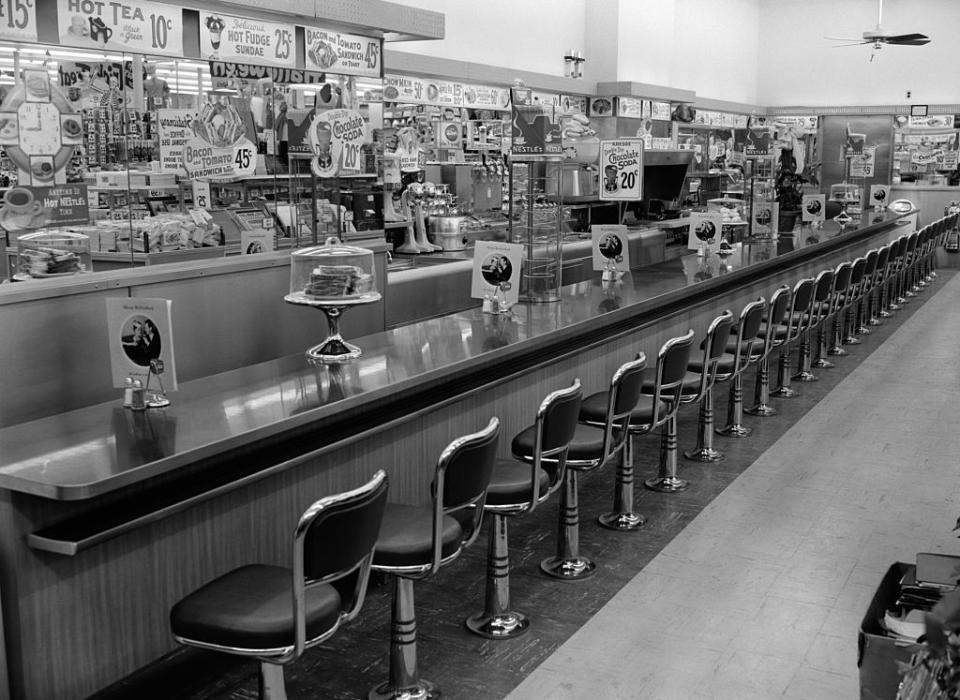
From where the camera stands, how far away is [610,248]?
248 inches

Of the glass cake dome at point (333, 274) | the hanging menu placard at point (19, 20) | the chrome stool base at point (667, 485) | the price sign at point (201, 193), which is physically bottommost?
the chrome stool base at point (667, 485)

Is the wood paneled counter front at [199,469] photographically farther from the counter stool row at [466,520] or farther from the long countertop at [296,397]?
the counter stool row at [466,520]

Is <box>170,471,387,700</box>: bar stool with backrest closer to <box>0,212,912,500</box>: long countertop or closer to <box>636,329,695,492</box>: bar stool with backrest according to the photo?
<box>0,212,912,500</box>: long countertop

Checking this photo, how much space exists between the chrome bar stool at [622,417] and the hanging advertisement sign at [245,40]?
2.69 meters

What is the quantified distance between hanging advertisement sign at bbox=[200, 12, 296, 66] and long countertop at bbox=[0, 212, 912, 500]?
1919mm

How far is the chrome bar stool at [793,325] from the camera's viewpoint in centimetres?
679

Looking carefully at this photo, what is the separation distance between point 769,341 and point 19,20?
4.44 m

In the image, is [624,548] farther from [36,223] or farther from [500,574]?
[36,223]

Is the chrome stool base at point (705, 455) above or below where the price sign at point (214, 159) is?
below

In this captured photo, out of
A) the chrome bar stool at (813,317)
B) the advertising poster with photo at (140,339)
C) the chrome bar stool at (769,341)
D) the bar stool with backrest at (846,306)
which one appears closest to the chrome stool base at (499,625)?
the advertising poster with photo at (140,339)

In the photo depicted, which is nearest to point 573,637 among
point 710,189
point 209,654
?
point 209,654

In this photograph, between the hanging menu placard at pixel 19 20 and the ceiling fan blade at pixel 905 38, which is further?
the ceiling fan blade at pixel 905 38

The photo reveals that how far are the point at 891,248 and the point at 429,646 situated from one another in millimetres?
7959

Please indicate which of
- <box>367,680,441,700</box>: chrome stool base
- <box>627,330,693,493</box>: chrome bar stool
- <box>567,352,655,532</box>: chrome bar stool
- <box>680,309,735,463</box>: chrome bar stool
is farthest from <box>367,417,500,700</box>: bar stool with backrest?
<box>680,309,735,463</box>: chrome bar stool
